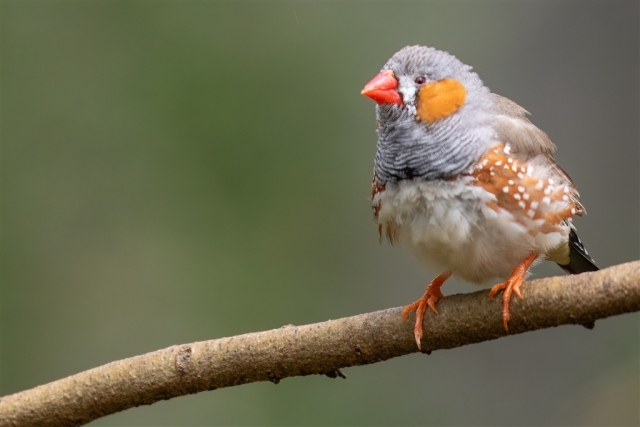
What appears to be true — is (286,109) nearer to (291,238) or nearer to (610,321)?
(291,238)

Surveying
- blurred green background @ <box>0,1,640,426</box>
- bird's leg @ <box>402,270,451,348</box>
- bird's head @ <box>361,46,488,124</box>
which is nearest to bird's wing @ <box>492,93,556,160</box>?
bird's head @ <box>361,46,488,124</box>

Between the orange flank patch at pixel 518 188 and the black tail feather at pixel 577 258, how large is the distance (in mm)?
251

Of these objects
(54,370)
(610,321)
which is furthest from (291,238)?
(610,321)

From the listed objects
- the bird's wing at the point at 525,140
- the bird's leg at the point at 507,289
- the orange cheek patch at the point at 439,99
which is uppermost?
the orange cheek patch at the point at 439,99

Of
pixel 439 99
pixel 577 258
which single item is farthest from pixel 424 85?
pixel 577 258

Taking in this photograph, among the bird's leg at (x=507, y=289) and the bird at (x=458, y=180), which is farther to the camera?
the bird at (x=458, y=180)

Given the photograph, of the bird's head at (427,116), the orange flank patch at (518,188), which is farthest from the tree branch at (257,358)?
the bird's head at (427,116)

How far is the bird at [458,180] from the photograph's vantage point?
2689 mm

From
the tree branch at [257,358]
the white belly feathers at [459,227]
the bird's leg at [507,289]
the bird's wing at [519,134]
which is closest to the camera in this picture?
the bird's leg at [507,289]

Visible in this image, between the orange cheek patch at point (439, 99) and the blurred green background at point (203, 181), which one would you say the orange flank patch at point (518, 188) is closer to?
the orange cheek patch at point (439, 99)

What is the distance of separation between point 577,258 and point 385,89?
3.72ft

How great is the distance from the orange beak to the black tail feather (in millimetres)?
910

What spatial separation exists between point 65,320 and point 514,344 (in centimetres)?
345

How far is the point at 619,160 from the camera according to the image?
527 cm
